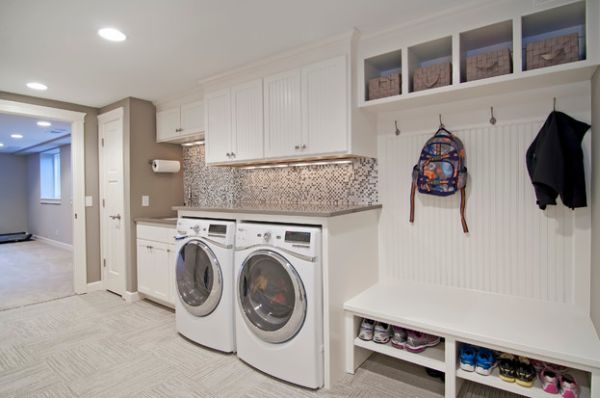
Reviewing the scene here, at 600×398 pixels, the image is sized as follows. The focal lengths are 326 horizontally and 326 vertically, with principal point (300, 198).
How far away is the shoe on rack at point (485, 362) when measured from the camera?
1.73 meters

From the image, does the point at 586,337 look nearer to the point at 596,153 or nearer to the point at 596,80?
the point at 596,153

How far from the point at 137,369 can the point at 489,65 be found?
9.71 ft

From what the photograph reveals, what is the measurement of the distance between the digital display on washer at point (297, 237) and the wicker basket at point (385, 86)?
1111mm

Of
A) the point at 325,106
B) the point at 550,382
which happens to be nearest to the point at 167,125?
the point at 325,106

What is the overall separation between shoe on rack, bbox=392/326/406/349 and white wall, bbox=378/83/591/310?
1.62ft

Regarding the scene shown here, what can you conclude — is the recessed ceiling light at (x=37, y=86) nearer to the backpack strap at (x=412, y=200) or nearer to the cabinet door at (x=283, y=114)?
the cabinet door at (x=283, y=114)

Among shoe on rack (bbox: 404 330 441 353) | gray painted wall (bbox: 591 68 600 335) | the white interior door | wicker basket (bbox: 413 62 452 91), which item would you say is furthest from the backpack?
the white interior door

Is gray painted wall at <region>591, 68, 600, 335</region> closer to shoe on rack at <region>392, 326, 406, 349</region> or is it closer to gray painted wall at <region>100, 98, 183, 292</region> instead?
shoe on rack at <region>392, 326, 406, 349</region>

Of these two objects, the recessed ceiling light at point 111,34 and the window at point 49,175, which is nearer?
the recessed ceiling light at point 111,34

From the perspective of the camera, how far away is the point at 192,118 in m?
3.49

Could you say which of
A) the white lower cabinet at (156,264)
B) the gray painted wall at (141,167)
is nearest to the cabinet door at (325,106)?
the white lower cabinet at (156,264)

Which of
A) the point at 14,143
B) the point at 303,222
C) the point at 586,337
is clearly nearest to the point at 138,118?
the point at 303,222

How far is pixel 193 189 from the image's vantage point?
13.3ft

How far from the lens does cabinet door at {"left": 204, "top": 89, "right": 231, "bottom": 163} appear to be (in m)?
3.01
